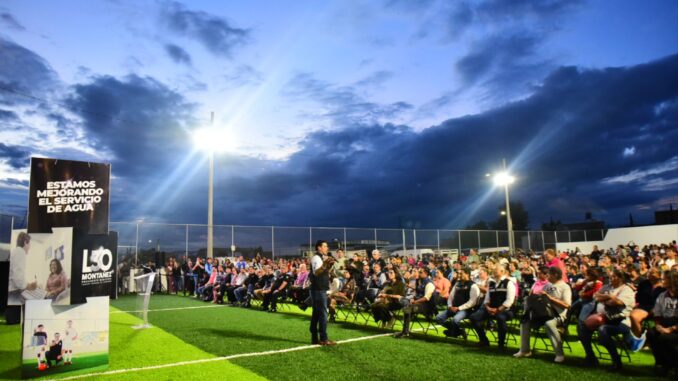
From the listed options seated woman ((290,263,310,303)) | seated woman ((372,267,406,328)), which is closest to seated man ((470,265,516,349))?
seated woman ((372,267,406,328))

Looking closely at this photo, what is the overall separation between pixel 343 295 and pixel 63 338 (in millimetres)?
Answer: 7082

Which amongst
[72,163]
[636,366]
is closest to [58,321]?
[72,163]

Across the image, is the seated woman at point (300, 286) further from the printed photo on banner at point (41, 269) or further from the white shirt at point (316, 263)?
the printed photo on banner at point (41, 269)

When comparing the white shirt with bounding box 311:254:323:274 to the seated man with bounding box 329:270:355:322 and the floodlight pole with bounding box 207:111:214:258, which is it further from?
the floodlight pole with bounding box 207:111:214:258

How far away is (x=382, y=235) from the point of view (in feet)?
87.5

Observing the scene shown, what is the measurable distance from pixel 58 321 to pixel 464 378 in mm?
5853

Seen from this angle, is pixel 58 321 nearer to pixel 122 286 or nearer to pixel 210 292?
pixel 210 292

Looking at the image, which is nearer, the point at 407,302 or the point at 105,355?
the point at 105,355

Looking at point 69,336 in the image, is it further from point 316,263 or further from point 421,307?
point 421,307

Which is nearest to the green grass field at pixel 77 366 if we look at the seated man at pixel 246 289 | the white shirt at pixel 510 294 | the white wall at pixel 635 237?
the white shirt at pixel 510 294

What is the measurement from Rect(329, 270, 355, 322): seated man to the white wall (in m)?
24.6

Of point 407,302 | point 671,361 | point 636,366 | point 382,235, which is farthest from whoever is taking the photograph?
point 382,235

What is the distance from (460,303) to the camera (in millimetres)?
8828

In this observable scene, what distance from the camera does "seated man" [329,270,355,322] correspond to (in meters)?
11.7
